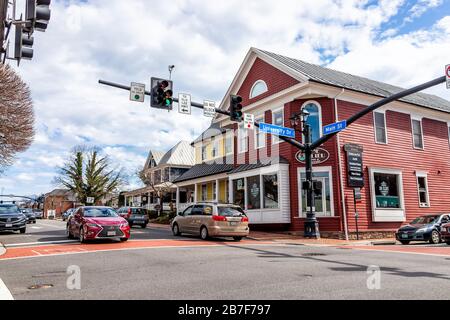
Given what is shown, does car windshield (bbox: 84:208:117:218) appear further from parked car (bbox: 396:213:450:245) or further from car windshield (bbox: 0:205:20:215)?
parked car (bbox: 396:213:450:245)

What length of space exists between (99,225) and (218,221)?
4.63 m

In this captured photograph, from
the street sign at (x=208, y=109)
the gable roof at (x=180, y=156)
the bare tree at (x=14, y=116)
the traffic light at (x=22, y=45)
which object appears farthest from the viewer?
the gable roof at (x=180, y=156)

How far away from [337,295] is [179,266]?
4209 millimetres

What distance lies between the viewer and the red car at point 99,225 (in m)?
14.5

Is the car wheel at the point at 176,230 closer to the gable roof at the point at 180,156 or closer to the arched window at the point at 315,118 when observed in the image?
the arched window at the point at 315,118

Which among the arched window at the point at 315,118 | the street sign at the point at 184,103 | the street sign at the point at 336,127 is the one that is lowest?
the street sign at the point at 336,127

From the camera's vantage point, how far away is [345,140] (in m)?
21.1

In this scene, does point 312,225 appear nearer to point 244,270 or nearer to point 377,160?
point 377,160

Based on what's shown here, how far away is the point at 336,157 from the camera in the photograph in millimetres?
20766

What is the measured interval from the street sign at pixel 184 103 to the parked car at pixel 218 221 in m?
4.13

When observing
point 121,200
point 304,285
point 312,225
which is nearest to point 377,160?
point 312,225

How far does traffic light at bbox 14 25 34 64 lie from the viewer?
864cm

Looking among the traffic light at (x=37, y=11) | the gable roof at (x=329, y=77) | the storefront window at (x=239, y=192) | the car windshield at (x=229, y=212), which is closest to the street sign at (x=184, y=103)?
the car windshield at (x=229, y=212)

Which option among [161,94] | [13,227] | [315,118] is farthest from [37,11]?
[13,227]
